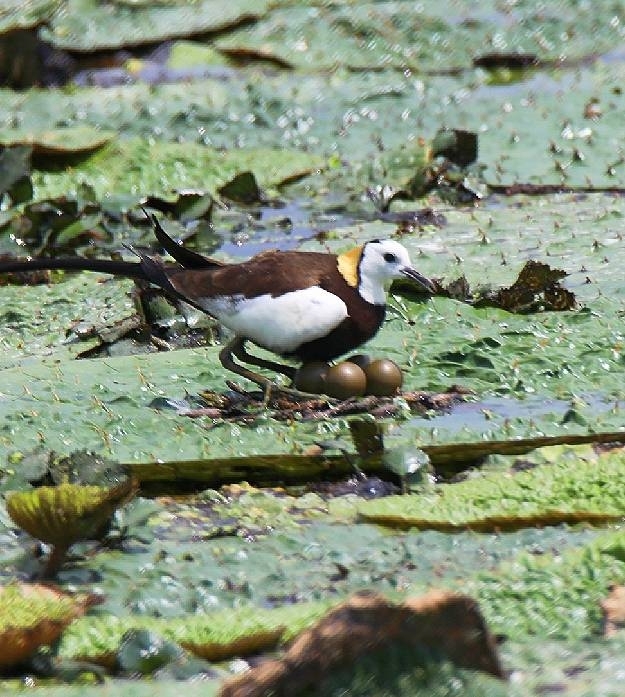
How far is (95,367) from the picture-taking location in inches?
236

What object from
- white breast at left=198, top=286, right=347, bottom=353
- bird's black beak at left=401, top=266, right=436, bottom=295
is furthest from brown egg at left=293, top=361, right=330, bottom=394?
bird's black beak at left=401, top=266, right=436, bottom=295

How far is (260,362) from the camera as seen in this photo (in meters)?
5.94

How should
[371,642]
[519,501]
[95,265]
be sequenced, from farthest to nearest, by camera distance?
[95,265] → [519,501] → [371,642]

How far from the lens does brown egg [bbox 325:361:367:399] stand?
5.53 metres

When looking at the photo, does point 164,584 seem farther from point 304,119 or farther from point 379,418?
point 304,119

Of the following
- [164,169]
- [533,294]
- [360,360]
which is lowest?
[164,169]

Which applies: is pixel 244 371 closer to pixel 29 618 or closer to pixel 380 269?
pixel 380 269

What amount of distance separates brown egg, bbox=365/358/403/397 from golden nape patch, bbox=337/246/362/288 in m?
0.30

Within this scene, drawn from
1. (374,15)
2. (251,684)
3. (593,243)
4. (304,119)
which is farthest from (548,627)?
(374,15)

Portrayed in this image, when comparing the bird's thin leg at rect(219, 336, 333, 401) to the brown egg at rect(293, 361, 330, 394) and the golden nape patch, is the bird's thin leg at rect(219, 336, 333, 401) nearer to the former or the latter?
the brown egg at rect(293, 361, 330, 394)

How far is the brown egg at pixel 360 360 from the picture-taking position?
564 cm

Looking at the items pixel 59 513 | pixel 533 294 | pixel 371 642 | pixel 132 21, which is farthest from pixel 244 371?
pixel 132 21

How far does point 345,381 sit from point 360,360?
180 millimetres

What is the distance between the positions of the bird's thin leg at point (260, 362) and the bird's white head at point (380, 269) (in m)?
0.42
